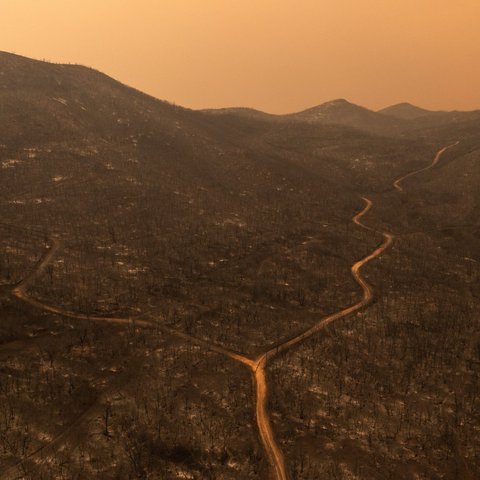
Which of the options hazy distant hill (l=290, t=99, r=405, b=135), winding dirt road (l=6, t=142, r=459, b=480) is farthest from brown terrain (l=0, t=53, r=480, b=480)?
hazy distant hill (l=290, t=99, r=405, b=135)

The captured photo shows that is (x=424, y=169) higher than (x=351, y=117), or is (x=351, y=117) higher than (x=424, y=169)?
(x=351, y=117)

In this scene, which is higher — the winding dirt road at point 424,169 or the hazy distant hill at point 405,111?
the hazy distant hill at point 405,111

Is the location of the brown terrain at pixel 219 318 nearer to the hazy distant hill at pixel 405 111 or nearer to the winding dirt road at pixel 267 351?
the winding dirt road at pixel 267 351

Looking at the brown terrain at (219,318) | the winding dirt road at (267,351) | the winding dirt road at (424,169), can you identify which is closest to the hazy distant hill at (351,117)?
the winding dirt road at (424,169)

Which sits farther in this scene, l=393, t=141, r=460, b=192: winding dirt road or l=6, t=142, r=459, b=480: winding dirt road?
l=393, t=141, r=460, b=192: winding dirt road

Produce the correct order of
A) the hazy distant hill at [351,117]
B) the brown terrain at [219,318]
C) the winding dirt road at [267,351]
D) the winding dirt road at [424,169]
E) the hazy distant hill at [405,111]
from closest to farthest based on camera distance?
the brown terrain at [219,318] → the winding dirt road at [267,351] → the winding dirt road at [424,169] → the hazy distant hill at [351,117] → the hazy distant hill at [405,111]

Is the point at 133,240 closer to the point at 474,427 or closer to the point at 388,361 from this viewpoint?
the point at 388,361

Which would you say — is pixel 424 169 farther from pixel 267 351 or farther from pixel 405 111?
pixel 405 111

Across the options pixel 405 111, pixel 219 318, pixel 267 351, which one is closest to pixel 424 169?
pixel 219 318

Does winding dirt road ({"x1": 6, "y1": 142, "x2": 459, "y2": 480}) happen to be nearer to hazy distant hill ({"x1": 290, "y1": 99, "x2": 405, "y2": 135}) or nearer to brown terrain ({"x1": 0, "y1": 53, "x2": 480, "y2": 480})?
brown terrain ({"x1": 0, "y1": 53, "x2": 480, "y2": 480})

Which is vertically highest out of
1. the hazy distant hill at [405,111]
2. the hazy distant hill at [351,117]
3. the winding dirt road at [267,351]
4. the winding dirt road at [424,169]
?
the hazy distant hill at [405,111]

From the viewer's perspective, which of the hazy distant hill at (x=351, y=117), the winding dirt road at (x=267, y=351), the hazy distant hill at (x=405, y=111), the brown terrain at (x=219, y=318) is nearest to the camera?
the brown terrain at (x=219, y=318)
